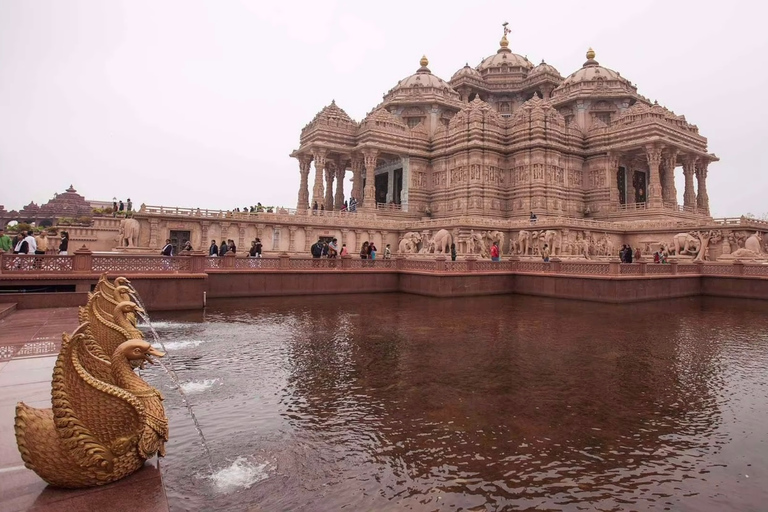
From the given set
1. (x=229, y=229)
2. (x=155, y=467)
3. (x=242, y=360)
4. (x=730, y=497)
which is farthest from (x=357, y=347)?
(x=229, y=229)

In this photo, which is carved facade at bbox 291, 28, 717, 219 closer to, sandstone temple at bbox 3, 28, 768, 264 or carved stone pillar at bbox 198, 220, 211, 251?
sandstone temple at bbox 3, 28, 768, 264

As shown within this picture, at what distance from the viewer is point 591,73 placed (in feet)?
146

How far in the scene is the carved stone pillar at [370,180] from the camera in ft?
127

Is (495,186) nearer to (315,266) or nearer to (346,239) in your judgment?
(346,239)

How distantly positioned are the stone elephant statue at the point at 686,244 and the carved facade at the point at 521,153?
7.27 metres

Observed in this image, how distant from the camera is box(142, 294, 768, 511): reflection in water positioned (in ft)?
14.3

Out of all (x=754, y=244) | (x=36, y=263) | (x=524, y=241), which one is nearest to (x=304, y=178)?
(x=524, y=241)

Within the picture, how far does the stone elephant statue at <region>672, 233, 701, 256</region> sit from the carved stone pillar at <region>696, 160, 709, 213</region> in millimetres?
17021

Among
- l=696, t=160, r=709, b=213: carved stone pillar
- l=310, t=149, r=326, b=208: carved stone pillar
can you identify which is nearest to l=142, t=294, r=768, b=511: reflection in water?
l=310, t=149, r=326, b=208: carved stone pillar

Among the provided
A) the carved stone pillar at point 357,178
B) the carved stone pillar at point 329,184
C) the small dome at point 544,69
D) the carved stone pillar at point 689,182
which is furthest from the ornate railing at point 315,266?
the small dome at point 544,69

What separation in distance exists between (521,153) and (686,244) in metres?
15.5

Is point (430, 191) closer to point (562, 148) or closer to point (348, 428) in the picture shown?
point (562, 148)

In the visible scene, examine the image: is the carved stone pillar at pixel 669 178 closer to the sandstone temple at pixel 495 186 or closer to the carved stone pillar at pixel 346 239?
the sandstone temple at pixel 495 186

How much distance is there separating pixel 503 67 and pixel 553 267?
4060 centimetres
